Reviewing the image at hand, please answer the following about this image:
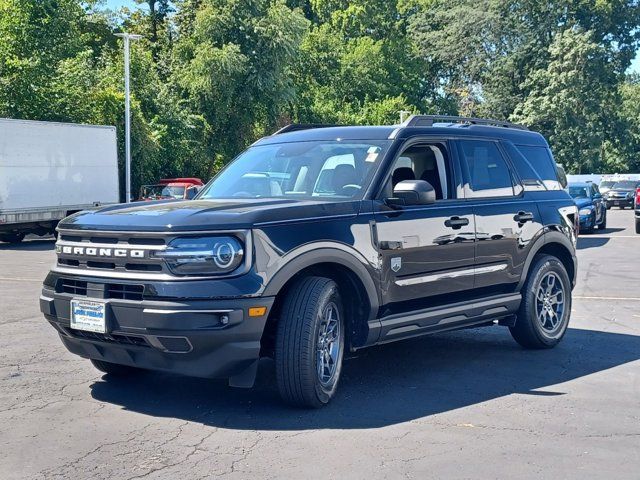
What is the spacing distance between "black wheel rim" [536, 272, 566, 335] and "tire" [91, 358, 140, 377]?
3.76m

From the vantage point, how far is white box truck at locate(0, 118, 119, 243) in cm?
2247

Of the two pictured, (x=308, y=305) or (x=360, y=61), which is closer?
(x=308, y=305)

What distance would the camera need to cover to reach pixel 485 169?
7652mm

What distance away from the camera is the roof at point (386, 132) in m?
6.90

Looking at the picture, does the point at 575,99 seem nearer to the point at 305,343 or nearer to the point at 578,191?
the point at 578,191

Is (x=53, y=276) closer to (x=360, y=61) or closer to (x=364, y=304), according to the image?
(x=364, y=304)

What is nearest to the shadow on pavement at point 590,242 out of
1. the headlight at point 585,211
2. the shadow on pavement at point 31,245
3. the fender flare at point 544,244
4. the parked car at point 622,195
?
the headlight at point 585,211

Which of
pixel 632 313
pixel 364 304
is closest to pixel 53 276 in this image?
pixel 364 304

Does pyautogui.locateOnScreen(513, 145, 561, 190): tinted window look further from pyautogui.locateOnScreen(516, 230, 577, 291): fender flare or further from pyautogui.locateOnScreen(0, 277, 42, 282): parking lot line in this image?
pyautogui.locateOnScreen(0, 277, 42, 282): parking lot line

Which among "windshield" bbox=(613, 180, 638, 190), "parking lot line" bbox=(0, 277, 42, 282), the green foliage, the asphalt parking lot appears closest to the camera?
the asphalt parking lot

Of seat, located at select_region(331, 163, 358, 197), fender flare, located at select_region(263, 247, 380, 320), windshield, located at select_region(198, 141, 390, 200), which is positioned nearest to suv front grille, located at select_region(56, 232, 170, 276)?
fender flare, located at select_region(263, 247, 380, 320)

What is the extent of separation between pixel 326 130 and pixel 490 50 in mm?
58232

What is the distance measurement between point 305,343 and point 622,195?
45.1 m

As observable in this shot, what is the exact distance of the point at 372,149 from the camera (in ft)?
22.2
